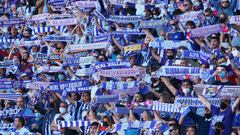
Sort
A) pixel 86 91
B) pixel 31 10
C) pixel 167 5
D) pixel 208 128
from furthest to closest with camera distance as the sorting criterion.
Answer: pixel 31 10, pixel 167 5, pixel 86 91, pixel 208 128

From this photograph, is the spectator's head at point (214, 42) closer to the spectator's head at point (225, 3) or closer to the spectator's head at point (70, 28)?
the spectator's head at point (225, 3)

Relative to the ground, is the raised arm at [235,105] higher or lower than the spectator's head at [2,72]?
higher

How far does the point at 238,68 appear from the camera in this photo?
14672 mm

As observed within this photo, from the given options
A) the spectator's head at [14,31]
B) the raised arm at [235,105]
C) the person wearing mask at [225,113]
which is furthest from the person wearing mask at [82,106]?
the spectator's head at [14,31]

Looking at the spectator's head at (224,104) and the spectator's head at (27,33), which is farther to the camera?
the spectator's head at (27,33)

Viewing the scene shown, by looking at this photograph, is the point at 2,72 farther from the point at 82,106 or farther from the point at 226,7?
the point at 226,7

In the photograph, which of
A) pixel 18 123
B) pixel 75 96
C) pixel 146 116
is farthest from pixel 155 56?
pixel 18 123

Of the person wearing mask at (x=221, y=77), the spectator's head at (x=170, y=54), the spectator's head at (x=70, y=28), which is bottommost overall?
the person wearing mask at (x=221, y=77)

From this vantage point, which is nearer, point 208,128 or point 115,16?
point 208,128

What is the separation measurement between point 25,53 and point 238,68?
6.75 metres

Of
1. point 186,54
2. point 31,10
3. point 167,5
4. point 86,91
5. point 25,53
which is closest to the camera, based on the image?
point 186,54

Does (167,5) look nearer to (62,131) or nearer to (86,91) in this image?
(86,91)

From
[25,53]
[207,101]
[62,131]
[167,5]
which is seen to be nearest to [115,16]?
[167,5]

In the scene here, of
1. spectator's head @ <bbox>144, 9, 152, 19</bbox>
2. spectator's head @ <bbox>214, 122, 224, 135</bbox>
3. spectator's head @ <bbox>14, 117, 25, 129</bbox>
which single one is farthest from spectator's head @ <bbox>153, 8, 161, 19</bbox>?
spectator's head @ <bbox>214, 122, 224, 135</bbox>
